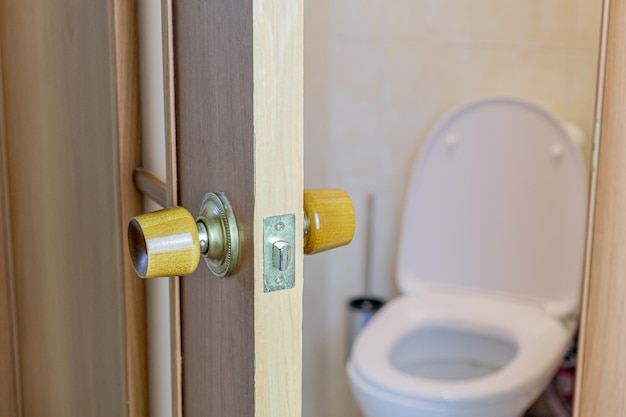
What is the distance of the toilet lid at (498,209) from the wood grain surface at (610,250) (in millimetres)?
926

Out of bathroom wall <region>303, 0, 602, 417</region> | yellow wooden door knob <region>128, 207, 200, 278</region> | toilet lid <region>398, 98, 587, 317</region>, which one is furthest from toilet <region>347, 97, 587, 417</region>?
yellow wooden door knob <region>128, 207, 200, 278</region>

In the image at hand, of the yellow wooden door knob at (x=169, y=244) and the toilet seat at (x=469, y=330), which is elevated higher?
the yellow wooden door knob at (x=169, y=244)

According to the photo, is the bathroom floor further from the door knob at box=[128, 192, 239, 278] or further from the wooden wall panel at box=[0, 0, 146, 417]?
the door knob at box=[128, 192, 239, 278]

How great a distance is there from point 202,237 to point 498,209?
1.36m

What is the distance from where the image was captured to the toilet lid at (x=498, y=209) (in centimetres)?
166

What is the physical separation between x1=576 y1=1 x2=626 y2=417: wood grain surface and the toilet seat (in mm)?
593

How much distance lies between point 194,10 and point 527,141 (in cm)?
129

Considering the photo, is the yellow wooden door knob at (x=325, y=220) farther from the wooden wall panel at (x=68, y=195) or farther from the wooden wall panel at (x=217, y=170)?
the wooden wall panel at (x=68, y=195)

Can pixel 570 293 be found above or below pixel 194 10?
below

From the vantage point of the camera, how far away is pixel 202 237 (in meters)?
0.46

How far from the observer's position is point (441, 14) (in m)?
1.78

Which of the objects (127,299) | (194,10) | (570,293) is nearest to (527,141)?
(570,293)

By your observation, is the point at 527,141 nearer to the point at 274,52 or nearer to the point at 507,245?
the point at 507,245

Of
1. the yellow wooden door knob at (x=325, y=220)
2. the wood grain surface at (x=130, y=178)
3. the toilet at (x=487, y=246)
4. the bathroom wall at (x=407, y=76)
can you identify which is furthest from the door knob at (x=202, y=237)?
the bathroom wall at (x=407, y=76)
